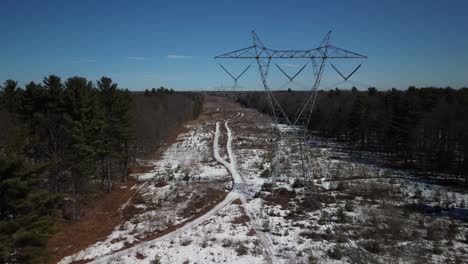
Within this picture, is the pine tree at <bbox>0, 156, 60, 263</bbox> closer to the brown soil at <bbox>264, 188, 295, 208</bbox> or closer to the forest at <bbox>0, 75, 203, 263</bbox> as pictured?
the forest at <bbox>0, 75, 203, 263</bbox>

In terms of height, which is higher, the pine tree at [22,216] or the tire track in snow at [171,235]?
the pine tree at [22,216]

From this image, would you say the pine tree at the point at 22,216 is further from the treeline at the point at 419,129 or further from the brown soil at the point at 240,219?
the treeline at the point at 419,129

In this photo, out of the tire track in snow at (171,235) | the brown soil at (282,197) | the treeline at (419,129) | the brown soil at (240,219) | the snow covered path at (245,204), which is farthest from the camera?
the treeline at (419,129)

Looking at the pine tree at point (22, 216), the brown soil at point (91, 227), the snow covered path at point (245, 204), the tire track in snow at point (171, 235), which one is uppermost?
the pine tree at point (22, 216)

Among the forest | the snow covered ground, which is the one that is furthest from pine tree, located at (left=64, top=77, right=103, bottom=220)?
the snow covered ground

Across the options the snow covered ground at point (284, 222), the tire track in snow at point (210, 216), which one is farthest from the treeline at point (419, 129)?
the tire track in snow at point (210, 216)

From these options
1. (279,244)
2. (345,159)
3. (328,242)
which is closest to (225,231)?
(279,244)

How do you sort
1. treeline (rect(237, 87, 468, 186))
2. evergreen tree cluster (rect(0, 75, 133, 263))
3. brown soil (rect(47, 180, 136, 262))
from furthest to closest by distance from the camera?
treeline (rect(237, 87, 468, 186))
evergreen tree cluster (rect(0, 75, 133, 263))
brown soil (rect(47, 180, 136, 262))
